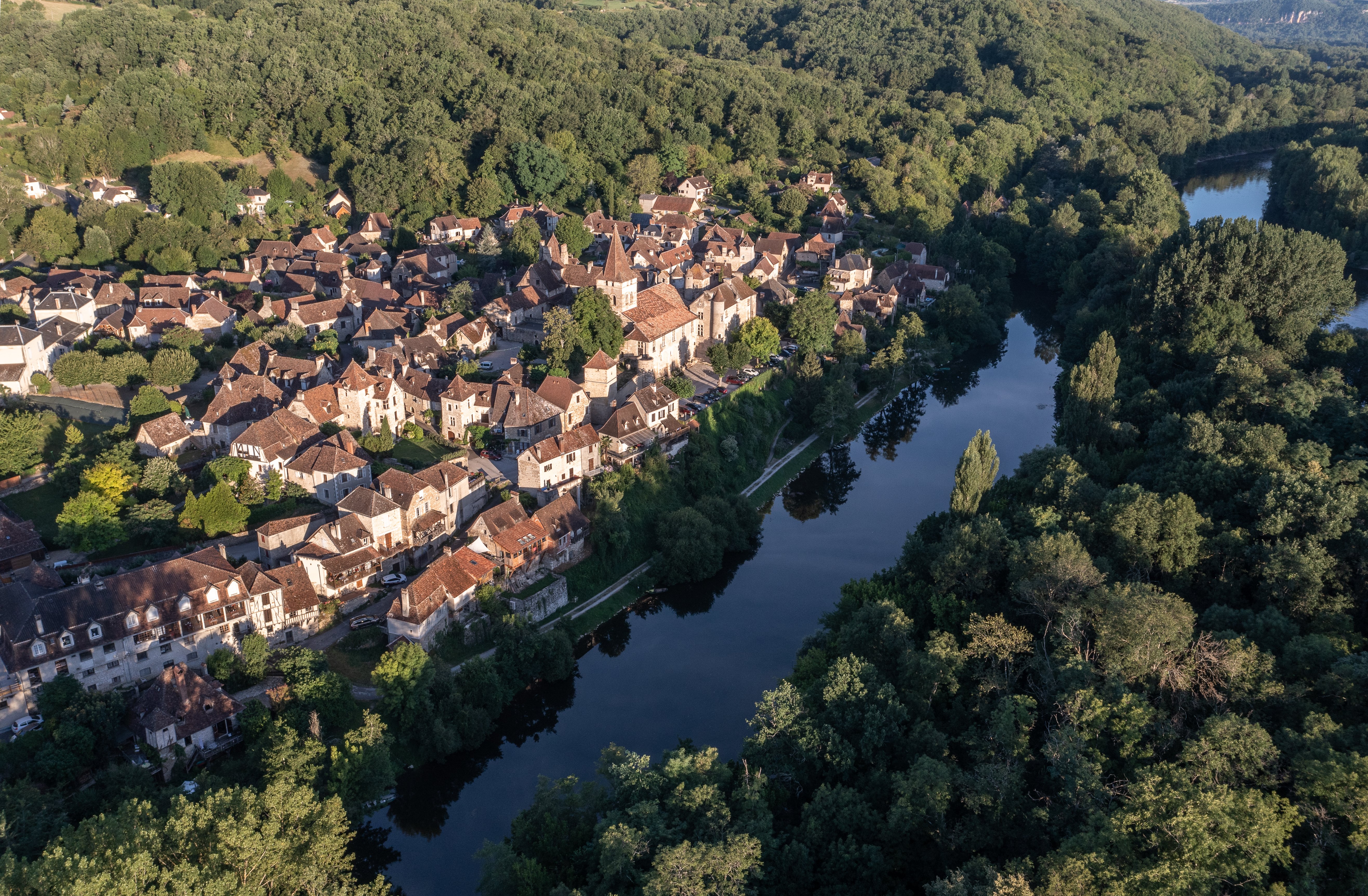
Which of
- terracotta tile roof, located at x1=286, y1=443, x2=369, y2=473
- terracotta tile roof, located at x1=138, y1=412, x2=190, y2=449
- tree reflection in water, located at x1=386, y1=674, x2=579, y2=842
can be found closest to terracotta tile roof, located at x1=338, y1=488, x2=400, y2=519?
terracotta tile roof, located at x1=286, y1=443, x2=369, y2=473

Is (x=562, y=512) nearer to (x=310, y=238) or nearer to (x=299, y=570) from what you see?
(x=299, y=570)

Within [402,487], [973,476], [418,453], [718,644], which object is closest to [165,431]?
[418,453]

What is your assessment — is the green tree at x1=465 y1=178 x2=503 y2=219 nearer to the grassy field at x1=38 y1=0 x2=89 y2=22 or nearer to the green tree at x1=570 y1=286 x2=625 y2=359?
the green tree at x1=570 y1=286 x2=625 y2=359

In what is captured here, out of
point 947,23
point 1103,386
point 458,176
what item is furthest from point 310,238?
point 947,23

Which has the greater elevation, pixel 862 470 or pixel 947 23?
pixel 947 23

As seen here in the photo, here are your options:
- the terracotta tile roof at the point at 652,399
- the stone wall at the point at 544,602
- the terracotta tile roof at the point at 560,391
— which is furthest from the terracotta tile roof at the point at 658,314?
the stone wall at the point at 544,602

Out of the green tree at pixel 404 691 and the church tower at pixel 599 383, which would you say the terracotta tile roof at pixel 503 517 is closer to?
the green tree at pixel 404 691
